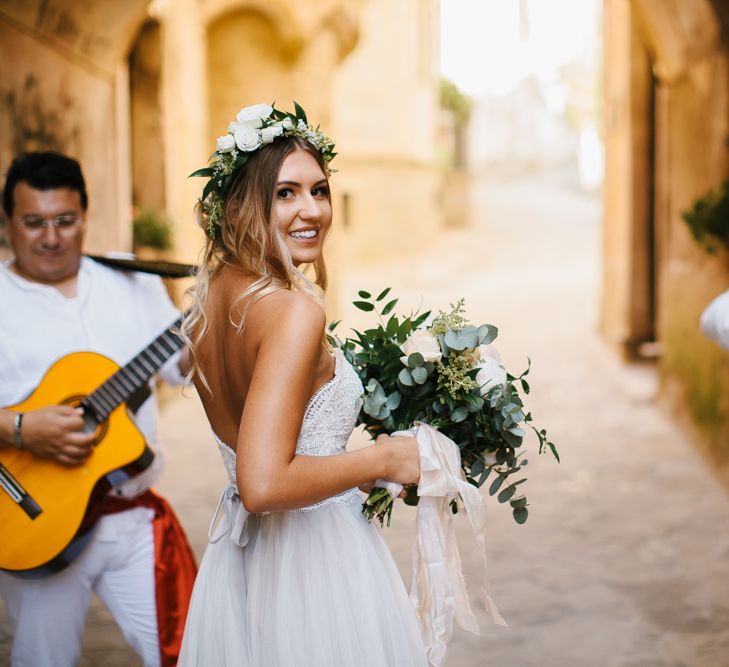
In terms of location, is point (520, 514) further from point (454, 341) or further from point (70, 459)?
point (70, 459)

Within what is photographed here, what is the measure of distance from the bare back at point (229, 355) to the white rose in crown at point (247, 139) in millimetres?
260

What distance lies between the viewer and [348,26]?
1338 centimetres

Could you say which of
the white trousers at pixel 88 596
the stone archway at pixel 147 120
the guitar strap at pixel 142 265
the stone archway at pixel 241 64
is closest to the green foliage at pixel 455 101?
the stone archway at pixel 241 64

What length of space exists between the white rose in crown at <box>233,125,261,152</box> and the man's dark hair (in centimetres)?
105

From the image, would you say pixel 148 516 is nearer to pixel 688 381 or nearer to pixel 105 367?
pixel 105 367

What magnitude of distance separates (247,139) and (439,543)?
0.99 meters

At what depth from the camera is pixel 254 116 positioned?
218cm

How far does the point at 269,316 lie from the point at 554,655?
2.67m

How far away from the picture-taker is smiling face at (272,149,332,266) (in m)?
2.10

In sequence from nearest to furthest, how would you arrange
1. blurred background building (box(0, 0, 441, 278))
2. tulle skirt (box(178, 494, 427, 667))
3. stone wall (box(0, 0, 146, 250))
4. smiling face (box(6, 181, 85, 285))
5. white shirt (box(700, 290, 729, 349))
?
tulle skirt (box(178, 494, 427, 667))
white shirt (box(700, 290, 729, 349))
smiling face (box(6, 181, 85, 285))
stone wall (box(0, 0, 146, 250))
blurred background building (box(0, 0, 441, 278))

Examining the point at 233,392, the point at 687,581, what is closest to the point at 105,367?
the point at 233,392

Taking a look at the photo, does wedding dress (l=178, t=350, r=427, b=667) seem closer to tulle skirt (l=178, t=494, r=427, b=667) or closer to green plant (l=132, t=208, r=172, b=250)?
tulle skirt (l=178, t=494, r=427, b=667)

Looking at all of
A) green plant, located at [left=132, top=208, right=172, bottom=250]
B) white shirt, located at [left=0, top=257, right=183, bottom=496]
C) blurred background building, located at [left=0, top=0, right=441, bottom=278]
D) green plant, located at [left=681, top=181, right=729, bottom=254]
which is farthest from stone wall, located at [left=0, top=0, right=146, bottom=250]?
green plant, located at [left=681, top=181, right=729, bottom=254]

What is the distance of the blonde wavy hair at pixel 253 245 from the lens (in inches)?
81.0
